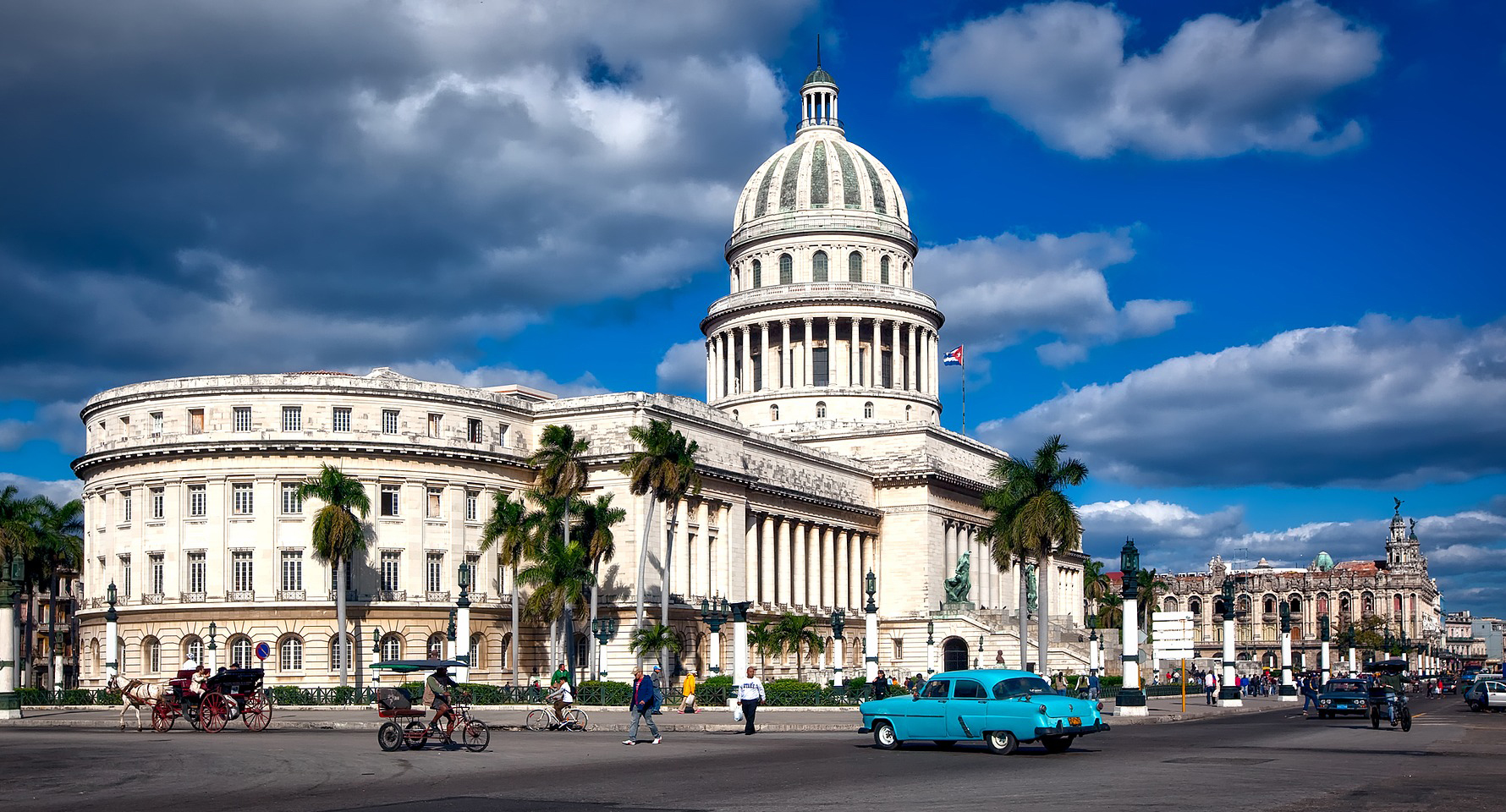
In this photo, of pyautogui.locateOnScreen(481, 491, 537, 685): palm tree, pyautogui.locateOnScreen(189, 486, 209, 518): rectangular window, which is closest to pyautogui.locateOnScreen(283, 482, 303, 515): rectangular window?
pyautogui.locateOnScreen(189, 486, 209, 518): rectangular window

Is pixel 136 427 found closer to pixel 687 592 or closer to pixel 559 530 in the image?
pixel 559 530

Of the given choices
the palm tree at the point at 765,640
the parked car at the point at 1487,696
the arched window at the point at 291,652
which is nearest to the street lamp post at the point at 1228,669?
the parked car at the point at 1487,696

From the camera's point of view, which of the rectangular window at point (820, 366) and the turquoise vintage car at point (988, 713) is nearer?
the turquoise vintage car at point (988, 713)

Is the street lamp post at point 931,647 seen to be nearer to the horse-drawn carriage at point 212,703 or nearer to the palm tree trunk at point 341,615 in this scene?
the palm tree trunk at point 341,615

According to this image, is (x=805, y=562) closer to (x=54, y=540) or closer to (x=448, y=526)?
(x=448, y=526)

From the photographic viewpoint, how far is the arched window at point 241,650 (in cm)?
7488

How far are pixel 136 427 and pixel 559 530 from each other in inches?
813

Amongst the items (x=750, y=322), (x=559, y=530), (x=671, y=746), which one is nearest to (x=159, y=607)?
(x=559, y=530)

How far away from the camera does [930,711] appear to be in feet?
113

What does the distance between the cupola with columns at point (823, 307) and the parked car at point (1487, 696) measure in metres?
50.7

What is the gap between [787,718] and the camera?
52.5 metres

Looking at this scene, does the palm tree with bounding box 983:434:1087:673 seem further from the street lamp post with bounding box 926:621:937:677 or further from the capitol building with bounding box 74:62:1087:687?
the street lamp post with bounding box 926:621:937:677

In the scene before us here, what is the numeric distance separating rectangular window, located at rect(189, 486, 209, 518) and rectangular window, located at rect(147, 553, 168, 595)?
2647mm

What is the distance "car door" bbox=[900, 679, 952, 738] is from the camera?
34.3 meters
